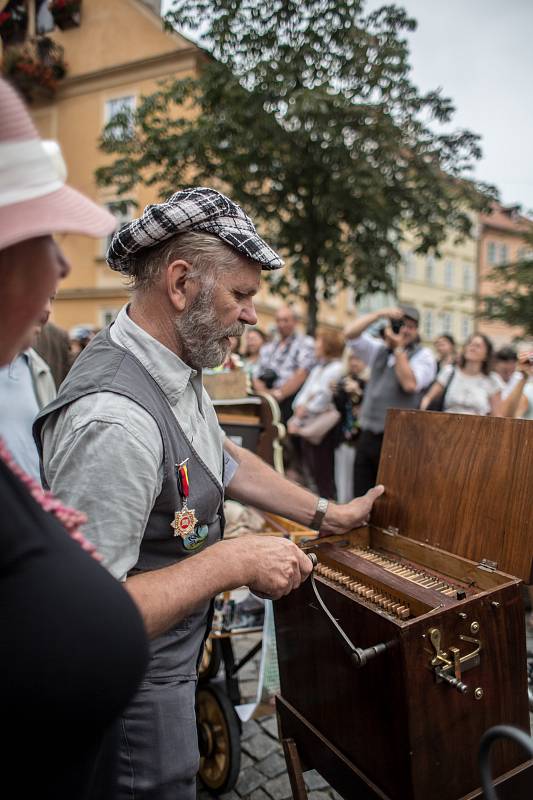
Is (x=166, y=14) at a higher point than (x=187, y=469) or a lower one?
higher

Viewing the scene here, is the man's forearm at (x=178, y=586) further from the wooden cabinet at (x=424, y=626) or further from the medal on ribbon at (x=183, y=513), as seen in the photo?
the wooden cabinet at (x=424, y=626)

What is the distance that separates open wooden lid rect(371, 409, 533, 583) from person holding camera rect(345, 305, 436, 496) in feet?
9.26

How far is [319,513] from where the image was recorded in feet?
6.64

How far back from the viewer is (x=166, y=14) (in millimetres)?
7797

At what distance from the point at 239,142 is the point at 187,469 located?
774 centimetres

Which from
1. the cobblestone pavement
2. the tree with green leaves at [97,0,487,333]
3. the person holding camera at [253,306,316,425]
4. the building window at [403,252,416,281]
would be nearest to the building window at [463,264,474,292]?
the building window at [403,252,416,281]

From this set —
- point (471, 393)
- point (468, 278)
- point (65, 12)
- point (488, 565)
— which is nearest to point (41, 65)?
point (65, 12)

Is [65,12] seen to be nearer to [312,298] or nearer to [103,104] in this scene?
[312,298]

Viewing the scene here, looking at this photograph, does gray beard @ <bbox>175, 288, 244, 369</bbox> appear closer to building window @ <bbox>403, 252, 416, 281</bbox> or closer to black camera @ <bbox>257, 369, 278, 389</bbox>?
black camera @ <bbox>257, 369, 278, 389</bbox>

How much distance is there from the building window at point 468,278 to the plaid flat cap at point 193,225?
4009 centimetres

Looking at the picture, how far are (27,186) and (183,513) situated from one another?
86 cm

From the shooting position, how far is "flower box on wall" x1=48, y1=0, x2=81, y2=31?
176 inches

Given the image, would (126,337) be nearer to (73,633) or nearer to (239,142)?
(73,633)

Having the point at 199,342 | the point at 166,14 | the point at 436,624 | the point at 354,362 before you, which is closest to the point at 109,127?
the point at 166,14
